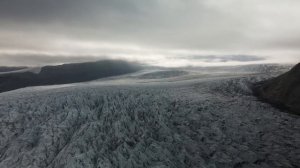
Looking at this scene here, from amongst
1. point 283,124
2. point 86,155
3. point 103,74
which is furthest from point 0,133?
point 103,74

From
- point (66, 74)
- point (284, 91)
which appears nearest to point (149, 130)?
point (284, 91)

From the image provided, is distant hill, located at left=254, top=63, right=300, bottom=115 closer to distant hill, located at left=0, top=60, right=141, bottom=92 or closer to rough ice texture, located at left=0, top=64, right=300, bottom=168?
rough ice texture, located at left=0, top=64, right=300, bottom=168

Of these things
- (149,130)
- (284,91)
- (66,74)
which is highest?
(284,91)

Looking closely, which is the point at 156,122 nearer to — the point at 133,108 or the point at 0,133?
the point at 133,108

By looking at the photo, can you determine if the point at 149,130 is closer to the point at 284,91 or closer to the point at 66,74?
the point at 284,91

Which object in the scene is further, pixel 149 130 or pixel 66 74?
pixel 66 74

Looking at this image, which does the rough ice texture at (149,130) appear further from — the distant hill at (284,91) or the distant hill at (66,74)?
the distant hill at (66,74)

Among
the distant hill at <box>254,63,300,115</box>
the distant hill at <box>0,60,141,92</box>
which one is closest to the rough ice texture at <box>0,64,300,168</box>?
the distant hill at <box>254,63,300,115</box>
